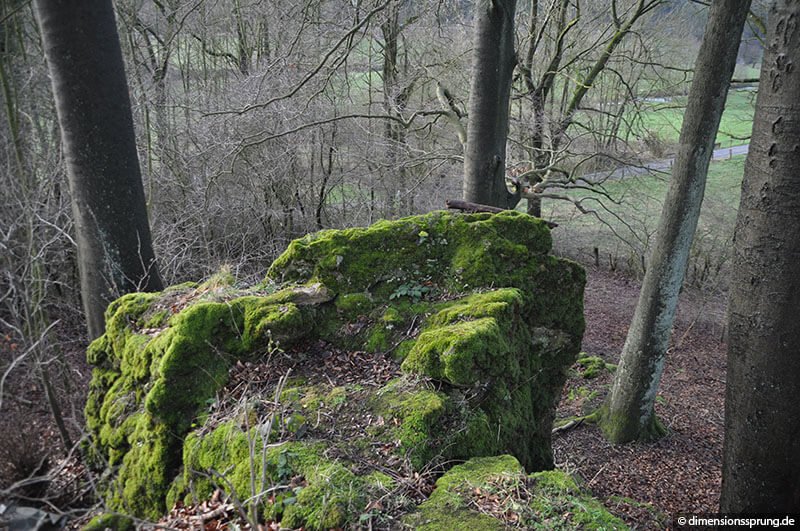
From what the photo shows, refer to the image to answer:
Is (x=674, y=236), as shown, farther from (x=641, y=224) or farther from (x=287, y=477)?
(x=641, y=224)

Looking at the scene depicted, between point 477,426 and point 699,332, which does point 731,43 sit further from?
point 699,332

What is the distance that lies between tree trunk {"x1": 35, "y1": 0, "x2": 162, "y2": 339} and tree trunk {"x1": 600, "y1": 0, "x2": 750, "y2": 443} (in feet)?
20.8

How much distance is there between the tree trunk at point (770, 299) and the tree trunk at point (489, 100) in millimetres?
3835

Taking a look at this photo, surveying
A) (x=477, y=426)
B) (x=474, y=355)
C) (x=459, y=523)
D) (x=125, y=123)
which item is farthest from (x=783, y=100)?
(x=125, y=123)

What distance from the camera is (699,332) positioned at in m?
13.6

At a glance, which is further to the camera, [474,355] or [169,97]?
[169,97]

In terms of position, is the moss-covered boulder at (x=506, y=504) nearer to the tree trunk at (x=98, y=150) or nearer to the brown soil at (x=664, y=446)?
the brown soil at (x=664, y=446)

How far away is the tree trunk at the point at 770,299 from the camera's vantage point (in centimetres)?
325

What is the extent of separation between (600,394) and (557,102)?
12933mm

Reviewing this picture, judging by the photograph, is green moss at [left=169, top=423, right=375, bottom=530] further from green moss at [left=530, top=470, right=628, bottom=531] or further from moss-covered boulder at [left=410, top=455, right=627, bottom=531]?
green moss at [left=530, top=470, right=628, bottom=531]

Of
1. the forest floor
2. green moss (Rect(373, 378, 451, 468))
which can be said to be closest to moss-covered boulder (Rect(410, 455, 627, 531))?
green moss (Rect(373, 378, 451, 468))

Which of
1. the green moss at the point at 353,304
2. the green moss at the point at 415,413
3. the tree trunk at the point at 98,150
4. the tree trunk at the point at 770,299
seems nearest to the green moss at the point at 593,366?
the tree trunk at the point at 770,299

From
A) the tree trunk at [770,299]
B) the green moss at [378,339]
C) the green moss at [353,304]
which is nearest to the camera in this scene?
the tree trunk at [770,299]

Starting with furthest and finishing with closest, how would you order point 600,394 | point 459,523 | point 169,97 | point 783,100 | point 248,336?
point 169,97
point 600,394
point 248,336
point 783,100
point 459,523
